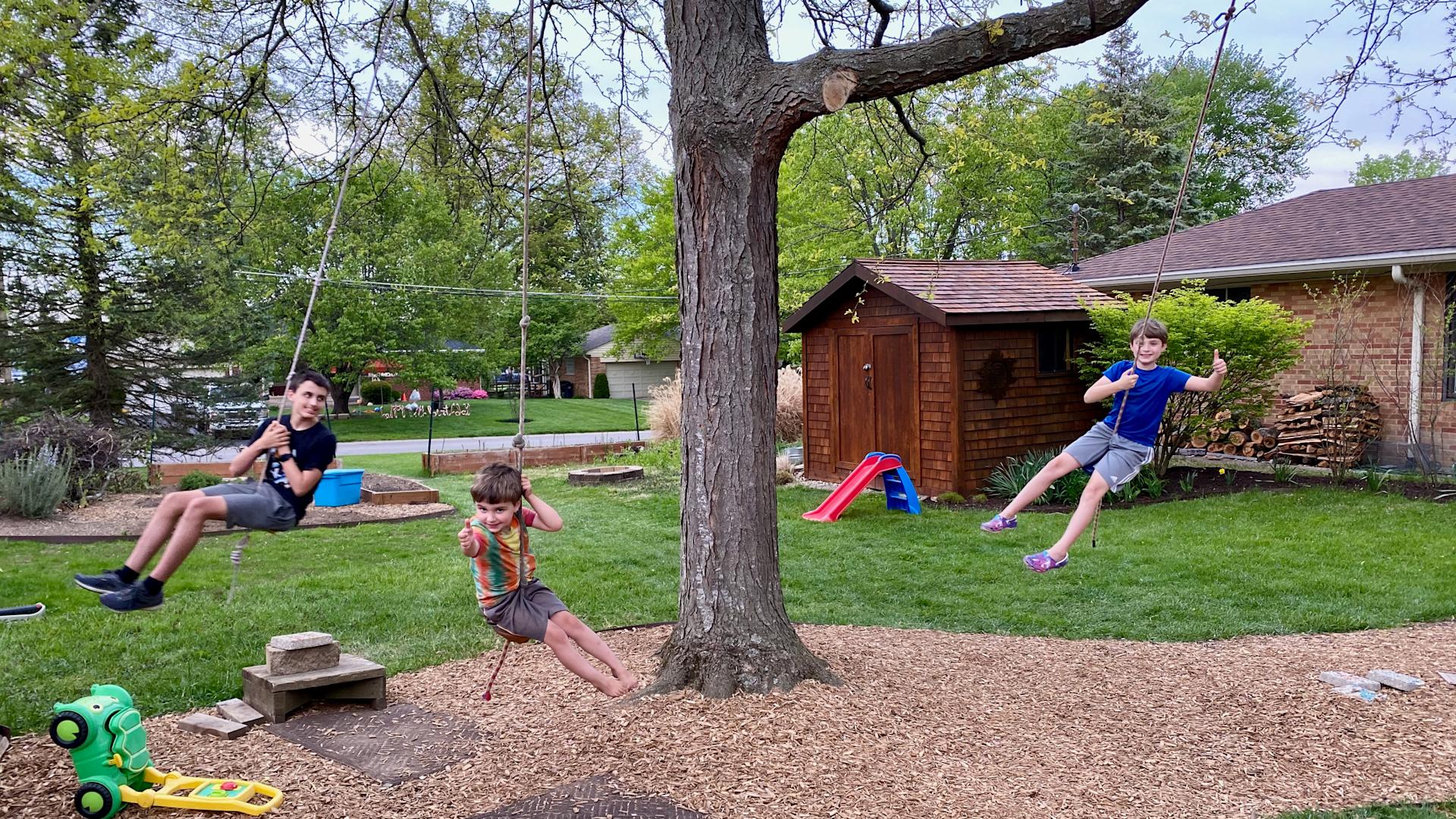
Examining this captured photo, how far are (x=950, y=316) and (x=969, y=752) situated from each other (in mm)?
8084

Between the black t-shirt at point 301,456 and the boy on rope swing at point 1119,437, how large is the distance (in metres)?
3.20

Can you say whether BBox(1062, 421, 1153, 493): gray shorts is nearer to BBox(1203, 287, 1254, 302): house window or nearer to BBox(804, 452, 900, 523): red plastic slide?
BBox(804, 452, 900, 523): red plastic slide

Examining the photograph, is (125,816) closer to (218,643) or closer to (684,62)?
(218,643)

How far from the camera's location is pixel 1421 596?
7422 millimetres

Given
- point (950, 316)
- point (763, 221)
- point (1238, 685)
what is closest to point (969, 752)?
point (1238, 685)

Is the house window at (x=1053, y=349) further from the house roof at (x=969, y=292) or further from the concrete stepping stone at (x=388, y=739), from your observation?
the concrete stepping stone at (x=388, y=739)

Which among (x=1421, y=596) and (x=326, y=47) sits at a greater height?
(x=326, y=47)

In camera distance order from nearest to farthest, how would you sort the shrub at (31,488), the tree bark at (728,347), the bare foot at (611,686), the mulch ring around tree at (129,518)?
1. the bare foot at (611,686)
2. the tree bark at (728,347)
3. the mulch ring around tree at (129,518)
4. the shrub at (31,488)

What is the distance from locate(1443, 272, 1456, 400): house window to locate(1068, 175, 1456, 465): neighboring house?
0.05 feet

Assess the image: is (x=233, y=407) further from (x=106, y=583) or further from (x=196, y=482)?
(x=106, y=583)

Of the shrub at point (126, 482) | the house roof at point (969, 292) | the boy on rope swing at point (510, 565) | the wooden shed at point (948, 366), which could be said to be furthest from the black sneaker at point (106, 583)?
the shrub at point (126, 482)

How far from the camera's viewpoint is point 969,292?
12.9 metres

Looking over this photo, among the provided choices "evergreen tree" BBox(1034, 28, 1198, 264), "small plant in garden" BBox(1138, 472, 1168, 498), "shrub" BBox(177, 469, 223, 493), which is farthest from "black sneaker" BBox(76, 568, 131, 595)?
"evergreen tree" BBox(1034, 28, 1198, 264)

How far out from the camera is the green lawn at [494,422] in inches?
1119
